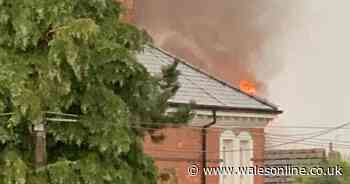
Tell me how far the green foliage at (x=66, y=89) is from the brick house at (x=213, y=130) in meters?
10.7

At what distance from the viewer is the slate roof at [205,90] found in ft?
84.4

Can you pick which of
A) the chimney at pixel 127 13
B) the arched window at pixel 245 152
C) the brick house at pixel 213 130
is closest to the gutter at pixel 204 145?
the brick house at pixel 213 130

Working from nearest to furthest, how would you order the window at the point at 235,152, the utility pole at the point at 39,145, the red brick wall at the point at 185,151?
the utility pole at the point at 39,145 → the red brick wall at the point at 185,151 → the window at the point at 235,152

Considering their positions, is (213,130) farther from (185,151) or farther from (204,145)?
(185,151)

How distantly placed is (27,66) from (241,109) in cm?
1421

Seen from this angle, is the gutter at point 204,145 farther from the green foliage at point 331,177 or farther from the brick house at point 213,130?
the green foliage at point 331,177

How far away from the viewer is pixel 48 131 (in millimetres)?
12539

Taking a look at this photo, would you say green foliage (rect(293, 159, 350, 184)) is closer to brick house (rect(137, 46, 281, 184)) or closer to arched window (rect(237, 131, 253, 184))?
brick house (rect(137, 46, 281, 184))

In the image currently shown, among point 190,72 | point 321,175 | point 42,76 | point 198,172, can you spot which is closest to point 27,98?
point 42,76

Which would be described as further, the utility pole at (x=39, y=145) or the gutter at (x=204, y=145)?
the gutter at (x=204, y=145)

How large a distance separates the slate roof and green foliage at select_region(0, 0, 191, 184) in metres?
12.0

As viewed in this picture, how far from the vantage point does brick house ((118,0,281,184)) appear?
81.8 feet

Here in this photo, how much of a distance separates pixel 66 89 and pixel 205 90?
1484cm

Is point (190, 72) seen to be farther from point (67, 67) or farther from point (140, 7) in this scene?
point (67, 67)
